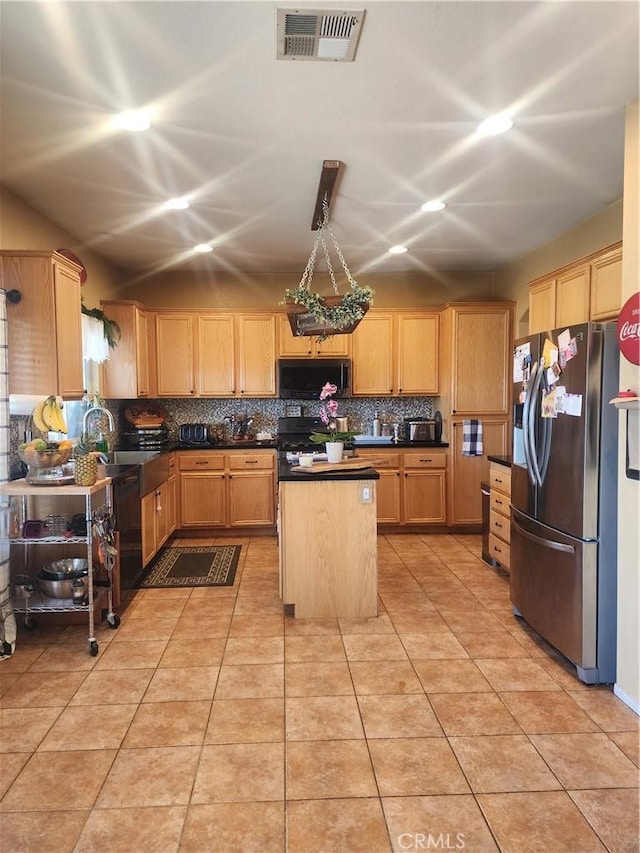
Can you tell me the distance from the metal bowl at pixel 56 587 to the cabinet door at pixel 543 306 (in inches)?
142

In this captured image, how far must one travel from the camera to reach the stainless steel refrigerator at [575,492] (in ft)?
8.43

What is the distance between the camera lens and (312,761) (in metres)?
2.06

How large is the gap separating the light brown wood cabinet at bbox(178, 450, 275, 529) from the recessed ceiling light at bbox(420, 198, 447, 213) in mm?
2750

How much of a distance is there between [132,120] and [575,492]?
282 centimetres

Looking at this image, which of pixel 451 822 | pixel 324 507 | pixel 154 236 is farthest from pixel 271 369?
pixel 451 822

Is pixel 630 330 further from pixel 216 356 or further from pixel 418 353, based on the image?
pixel 216 356

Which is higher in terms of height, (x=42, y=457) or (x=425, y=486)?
(x=42, y=457)

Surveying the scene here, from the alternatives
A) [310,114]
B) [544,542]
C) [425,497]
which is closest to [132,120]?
[310,114]

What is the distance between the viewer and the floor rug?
4141mm

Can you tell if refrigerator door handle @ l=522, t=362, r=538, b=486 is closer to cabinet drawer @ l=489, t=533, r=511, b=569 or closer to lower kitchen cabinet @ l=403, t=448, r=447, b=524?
cabinet drawer @ l=489, t=533, r=511, b=569

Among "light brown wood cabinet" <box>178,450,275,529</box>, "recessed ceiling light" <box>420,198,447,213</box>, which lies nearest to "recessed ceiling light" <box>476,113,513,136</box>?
"recessed ceiling light" <box>420,198,447,213</box>
